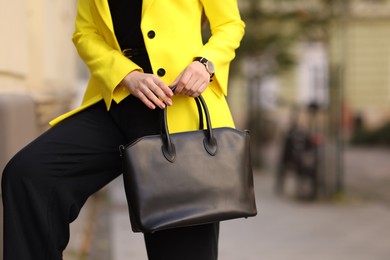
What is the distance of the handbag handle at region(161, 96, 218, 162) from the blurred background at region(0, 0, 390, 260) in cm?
125

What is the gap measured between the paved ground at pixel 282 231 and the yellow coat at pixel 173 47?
3.29m

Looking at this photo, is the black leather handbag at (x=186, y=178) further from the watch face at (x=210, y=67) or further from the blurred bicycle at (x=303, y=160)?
the blurred bicycle at (x=303, y=160)

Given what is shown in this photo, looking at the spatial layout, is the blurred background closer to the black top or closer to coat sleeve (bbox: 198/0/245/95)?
the black top

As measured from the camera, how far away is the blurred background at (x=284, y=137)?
16.5 feet

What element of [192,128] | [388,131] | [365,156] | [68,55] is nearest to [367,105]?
[388,131]

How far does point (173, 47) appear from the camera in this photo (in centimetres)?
248

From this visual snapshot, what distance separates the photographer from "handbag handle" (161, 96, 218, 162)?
2.32 metres

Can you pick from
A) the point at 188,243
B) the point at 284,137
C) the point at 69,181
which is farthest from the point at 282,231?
the point at 69,181

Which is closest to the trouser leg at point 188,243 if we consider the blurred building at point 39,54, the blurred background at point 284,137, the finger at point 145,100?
the finger at point 145,100

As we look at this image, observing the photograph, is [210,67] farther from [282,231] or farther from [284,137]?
[284,137]

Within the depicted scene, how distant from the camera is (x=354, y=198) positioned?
10.5 m

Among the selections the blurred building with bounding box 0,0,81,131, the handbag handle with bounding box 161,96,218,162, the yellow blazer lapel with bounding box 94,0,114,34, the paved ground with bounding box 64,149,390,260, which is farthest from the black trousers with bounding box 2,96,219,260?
the paved ground with bounding box 64,149,390,260

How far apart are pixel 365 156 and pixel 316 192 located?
982 centimetres

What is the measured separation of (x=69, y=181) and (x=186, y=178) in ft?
1.12
